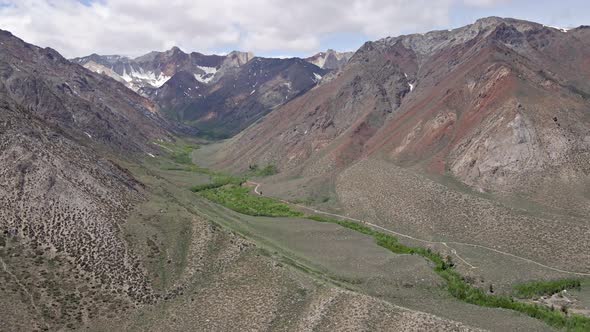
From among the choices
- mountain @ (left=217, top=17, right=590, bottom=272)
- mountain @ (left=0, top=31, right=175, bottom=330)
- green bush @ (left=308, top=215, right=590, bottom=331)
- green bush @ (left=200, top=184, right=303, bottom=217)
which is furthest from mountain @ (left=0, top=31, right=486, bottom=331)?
mountain @ (left=217, top=17, right=590, bottom=272)

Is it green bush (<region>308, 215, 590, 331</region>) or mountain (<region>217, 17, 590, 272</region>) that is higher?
mountain (<region>217, 17, 590, 272</region>)

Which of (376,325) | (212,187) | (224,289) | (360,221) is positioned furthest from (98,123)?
(376,325)

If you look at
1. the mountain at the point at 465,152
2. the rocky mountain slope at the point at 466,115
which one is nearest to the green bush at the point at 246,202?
the mountain at the point at 465,152

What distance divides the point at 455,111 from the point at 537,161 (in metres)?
29.8

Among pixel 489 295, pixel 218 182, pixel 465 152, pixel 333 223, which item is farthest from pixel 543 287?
pixel 218 182

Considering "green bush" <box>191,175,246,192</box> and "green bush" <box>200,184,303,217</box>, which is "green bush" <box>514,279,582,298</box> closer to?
"green bush" <box>200,184,303,217</box>

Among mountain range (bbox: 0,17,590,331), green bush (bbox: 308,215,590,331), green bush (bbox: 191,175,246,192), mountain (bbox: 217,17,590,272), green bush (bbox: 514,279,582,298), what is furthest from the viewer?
green bush (bbox: 191,175,246,192)

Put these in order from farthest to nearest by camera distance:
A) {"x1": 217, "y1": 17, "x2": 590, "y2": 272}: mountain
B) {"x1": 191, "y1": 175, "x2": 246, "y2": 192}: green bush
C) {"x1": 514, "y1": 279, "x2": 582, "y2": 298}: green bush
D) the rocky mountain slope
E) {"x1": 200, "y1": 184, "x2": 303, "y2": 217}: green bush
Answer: {"x1": 191, "y1": 175, "x2": 246, "y2": 192}: green bush, {"x1": 200, "y1": 184, "x2": 303, "y2": 217}: green bush, the rocky mountain slope, {"x1": 217, "y1": 17, "x2": 590, "y2": 272}: mountain, {"x1": 514, "y1": 279, "x2": 582, "y2": 298}: green bush

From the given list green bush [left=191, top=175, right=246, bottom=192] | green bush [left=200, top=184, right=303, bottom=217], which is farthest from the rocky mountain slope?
green bush [left=200, top=184, right=303, bottom=217]

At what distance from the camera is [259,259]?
59.9 m

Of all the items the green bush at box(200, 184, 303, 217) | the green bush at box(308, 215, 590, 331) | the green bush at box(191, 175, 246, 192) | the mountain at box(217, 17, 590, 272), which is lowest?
the green bush at box(308, 215, 590, 331)

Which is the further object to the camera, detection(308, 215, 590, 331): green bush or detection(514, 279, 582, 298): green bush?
detection(514, 279, 582, 298): green bush

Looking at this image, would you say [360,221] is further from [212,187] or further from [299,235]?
[212,187]

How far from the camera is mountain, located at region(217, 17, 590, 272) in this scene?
272 feet
